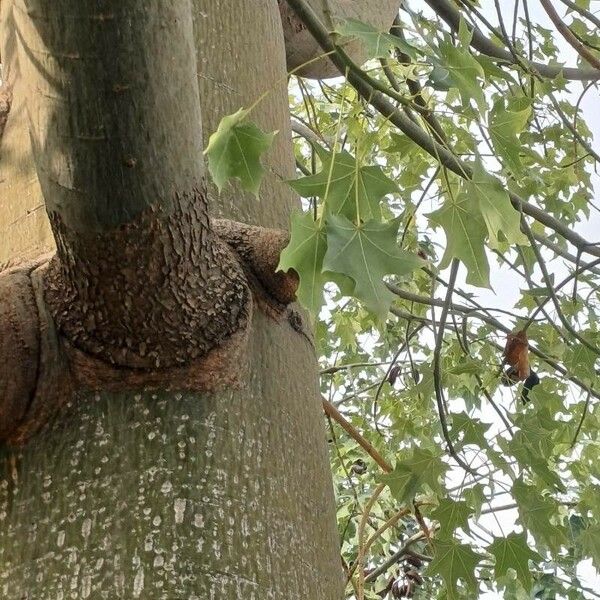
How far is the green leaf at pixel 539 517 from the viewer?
1.59 meters

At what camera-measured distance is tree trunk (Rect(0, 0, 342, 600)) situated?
2.57 ft

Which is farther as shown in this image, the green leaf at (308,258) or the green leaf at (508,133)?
the green leaf at (508,133)

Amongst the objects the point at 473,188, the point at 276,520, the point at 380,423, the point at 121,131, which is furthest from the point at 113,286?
the point at 380,423

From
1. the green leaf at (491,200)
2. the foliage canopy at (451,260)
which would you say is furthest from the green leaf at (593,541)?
the green leaf at (491,200)

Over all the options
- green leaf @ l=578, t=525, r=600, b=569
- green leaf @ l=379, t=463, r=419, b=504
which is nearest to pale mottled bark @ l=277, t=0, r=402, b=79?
green leaf @ l=379, t=463, r=419, b=504

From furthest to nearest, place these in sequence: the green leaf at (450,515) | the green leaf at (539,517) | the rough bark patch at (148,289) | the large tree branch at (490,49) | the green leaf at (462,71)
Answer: the large tree branch at (490,49) → the green leaf at (539,517) → the green leaf at (450,515) → the green leaf at (462,71) → the rough bark patch at (148,289)

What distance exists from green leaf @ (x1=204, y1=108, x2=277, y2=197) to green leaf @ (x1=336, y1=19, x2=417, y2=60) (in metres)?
0.13

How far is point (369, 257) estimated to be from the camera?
0.89 metres

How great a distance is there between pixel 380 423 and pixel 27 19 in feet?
8.09

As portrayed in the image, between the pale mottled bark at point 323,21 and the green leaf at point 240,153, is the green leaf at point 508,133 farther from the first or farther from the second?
the pale mottled bark at point 323,21

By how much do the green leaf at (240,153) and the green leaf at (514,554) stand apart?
2.84 ft

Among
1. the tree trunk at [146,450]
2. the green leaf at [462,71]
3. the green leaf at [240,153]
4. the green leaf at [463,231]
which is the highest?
the green leaf at [462,71]

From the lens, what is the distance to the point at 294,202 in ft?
4.16

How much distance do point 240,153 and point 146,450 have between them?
0.32m
